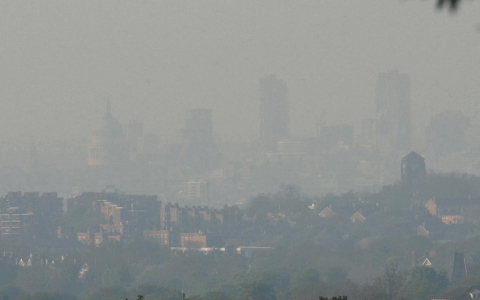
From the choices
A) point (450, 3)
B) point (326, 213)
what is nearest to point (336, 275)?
point (450, 3)

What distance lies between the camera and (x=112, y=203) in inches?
4751

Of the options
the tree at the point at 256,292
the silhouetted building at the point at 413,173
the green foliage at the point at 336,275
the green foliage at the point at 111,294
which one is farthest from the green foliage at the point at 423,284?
the silhouetted building at the point at 413,173

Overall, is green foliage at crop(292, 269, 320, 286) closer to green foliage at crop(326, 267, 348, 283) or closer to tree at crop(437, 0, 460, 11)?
green foliage at crop(326, 267, 348, 283)

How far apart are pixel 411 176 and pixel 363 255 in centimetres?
5617

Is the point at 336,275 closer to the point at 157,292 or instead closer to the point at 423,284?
the point at 423,284

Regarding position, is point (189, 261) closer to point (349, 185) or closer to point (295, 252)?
point (295, 252)

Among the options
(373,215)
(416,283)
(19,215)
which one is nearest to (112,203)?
(19,215)

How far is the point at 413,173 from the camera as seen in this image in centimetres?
13612

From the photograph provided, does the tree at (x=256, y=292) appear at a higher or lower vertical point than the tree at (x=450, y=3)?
lower

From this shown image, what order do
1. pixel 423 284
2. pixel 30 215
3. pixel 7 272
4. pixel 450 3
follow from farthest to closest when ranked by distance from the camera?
pixel 30 215 → pixel 7 272 → pixel 423 284 → pixel 450 3

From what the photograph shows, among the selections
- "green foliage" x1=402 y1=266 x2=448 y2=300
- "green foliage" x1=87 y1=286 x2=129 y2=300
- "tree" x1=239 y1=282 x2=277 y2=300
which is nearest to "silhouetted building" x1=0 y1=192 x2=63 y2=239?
"green foliage" x1=87 y1=286 x2=129 y2=300

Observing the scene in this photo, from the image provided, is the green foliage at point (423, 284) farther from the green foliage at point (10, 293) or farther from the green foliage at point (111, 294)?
the green foliage at point (10, 293)

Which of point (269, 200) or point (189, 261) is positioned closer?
point (189, 261)

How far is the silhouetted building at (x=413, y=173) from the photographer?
133 metres
